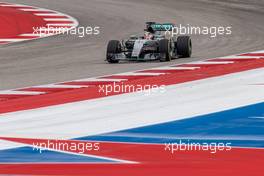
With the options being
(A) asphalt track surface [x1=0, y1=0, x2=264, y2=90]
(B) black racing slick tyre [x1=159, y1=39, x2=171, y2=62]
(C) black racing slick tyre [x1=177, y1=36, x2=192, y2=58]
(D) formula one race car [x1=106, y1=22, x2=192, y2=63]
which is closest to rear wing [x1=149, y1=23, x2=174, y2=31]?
(D) formula one race car [x1=106, y1=22, x2=192, y2=63]

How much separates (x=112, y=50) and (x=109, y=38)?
4.75m

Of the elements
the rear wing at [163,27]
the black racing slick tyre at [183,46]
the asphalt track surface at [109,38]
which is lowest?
the asphalt track surface at [109,38]

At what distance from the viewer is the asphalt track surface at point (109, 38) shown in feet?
59.3

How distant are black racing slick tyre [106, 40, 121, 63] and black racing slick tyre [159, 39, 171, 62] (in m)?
0.85

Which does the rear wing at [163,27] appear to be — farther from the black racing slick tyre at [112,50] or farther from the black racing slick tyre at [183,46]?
the black racing slick tyre at [183,46]

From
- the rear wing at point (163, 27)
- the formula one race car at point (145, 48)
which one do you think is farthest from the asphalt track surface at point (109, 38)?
the rear wing at point (163, 27)

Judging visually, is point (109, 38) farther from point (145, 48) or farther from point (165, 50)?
point (165, 50)

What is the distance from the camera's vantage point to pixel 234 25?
26.5m

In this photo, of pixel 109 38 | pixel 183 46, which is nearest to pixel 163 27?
pixel 183 46

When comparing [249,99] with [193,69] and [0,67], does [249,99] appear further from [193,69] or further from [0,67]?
[0,67]

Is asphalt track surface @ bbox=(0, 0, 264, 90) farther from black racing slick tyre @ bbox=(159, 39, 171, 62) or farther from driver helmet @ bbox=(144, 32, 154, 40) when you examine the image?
driver helmet @ bbox=(144, 32, 154, 40)

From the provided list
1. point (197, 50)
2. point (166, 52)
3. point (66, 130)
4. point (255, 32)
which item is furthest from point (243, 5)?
point (66, 130)

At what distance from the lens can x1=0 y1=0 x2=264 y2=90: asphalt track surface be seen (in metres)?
18.1

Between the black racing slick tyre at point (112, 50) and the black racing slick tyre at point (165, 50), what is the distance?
0.85m
